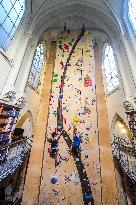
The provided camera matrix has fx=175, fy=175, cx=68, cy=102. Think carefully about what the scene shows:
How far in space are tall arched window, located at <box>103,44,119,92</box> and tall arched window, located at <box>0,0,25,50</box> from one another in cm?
553

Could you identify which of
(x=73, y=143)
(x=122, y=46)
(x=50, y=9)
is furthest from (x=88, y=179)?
(x=50, y=9)

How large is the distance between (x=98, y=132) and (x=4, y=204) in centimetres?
501

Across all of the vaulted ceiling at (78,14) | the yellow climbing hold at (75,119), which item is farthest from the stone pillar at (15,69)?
the yellow climbing hold at (75,119)

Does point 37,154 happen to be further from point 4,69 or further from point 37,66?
point 37,66

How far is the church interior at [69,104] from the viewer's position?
7.02 meters

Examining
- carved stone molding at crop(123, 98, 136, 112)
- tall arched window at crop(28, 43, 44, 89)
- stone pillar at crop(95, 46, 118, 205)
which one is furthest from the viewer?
tall arched window at crop(28, 43, 44, 89)

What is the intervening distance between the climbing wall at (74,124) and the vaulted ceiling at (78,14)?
850mm

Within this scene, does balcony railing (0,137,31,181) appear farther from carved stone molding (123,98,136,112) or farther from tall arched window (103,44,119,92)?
tall arched window (103,44,119,92)

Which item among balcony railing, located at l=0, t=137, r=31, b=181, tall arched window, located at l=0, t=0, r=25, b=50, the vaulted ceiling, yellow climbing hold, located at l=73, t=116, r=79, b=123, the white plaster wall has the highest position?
the vaulted ceiling

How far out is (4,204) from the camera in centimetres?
655

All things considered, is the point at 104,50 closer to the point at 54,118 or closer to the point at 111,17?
the point at 111,17

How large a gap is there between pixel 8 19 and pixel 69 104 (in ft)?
15.8

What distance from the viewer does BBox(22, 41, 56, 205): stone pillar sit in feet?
24.7

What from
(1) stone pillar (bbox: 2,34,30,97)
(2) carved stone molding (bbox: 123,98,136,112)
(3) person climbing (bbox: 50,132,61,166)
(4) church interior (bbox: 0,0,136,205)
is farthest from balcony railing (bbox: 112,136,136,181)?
(1) stone pillar (bbox: 2,34,30,97)
